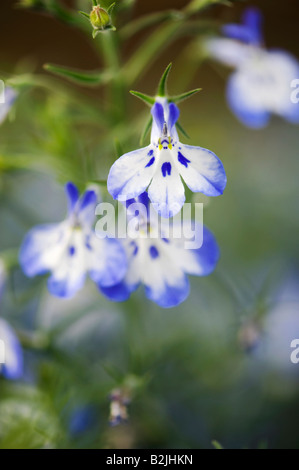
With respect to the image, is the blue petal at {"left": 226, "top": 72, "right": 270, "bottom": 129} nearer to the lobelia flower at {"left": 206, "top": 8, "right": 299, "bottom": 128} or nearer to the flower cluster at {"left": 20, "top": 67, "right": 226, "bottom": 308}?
the lobelia flower at {"left": 206, "top": 8, "right": 299, "bottom": 128}

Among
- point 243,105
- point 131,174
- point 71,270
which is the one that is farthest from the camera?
point 243,105

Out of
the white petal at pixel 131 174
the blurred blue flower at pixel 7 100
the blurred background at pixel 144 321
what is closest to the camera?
the white petal at pixel 131 174

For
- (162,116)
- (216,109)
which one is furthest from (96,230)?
(216,109)

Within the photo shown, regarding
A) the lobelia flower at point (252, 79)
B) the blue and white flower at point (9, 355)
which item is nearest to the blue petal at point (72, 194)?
the blue and white flower at point (9, 355)

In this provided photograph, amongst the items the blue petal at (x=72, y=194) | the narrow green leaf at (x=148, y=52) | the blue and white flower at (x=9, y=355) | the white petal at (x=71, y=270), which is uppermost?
the narrow green leaf at (x=148, y=52)

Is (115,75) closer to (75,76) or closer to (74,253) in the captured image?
(75,76)

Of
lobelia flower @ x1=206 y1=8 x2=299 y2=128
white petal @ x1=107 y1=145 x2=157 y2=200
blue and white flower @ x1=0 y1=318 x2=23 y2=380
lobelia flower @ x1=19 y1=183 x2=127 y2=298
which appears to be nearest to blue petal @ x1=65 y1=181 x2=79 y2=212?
lobelia flower @ x1=19 y1=183 x2=127 y2=298

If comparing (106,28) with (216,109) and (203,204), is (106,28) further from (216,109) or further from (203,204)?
(216,109)

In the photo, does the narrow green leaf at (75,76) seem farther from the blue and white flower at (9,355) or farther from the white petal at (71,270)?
the blue and white flower at (9,355)

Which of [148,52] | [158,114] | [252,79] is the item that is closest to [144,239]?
[158,114]
